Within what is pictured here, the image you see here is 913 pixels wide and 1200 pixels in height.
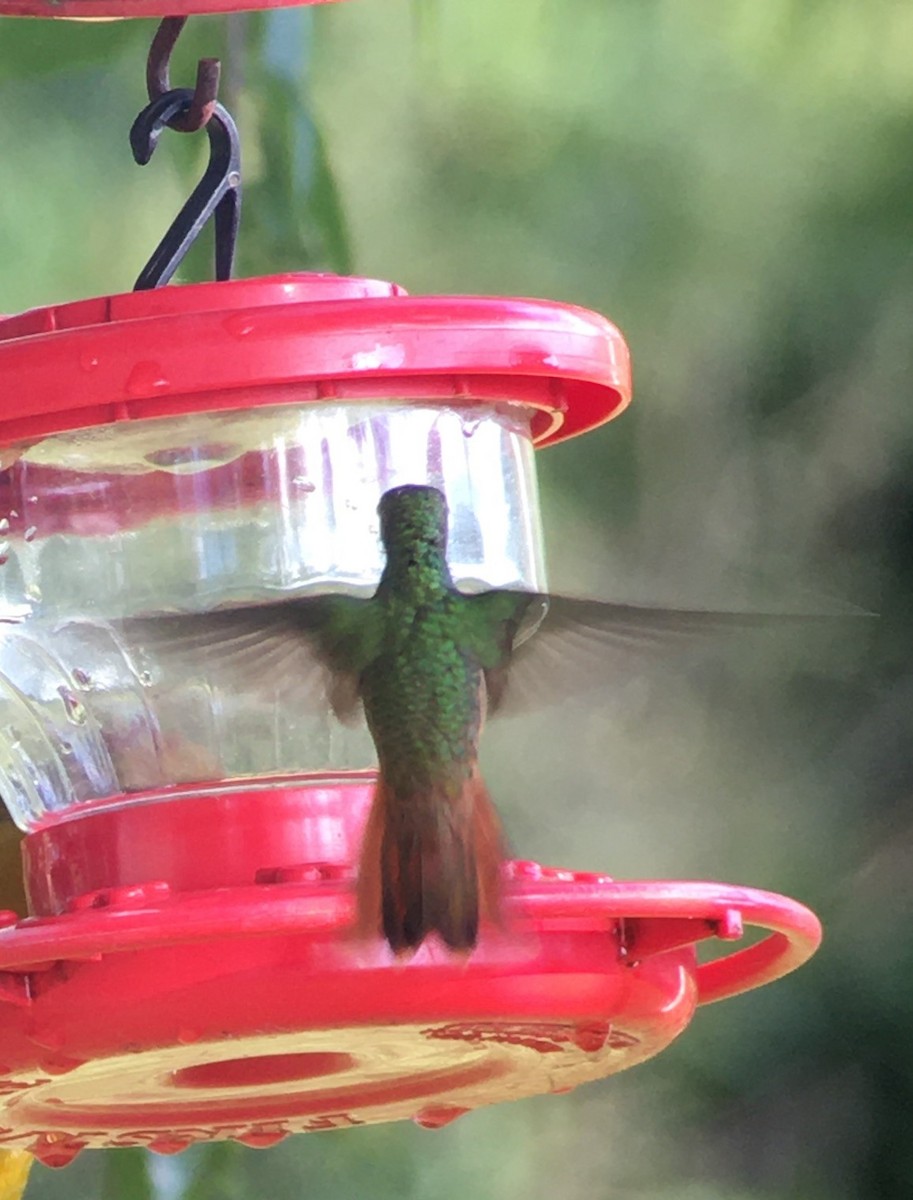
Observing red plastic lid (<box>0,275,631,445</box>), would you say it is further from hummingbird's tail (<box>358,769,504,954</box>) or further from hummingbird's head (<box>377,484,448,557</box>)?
hummingbird's tail (<box>358,769,504,954</box>)

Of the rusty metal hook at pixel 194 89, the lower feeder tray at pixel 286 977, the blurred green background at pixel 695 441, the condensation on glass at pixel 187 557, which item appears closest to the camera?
the lower feeder tray at pixel 286 977

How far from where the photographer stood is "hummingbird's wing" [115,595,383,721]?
1.93 meters

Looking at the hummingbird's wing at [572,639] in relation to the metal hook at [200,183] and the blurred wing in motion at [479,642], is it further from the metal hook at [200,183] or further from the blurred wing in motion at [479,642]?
the metal hook at [200,183]

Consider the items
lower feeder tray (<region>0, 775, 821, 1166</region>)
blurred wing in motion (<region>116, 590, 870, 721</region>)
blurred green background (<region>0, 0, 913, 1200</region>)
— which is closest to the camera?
lower feeder tray (<region>0, 775, 821, 1166</region>)

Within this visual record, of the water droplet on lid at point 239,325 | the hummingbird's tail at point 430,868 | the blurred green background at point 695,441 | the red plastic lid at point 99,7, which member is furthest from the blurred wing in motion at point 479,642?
the blurred green background at point 695,441

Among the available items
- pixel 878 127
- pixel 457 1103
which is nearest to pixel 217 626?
pixel 457 1103

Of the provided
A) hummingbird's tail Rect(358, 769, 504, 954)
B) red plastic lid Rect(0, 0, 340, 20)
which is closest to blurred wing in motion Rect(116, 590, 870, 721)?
hummingbird's tail Rect(358, 769, 504, 954)

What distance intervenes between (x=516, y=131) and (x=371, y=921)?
115 inches

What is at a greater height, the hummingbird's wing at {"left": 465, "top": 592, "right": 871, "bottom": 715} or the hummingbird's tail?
the hummingbird's wing at {"left": 465, "top": 592, "right": 871, "bottom": 715}

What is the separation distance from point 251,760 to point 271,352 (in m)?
0.52

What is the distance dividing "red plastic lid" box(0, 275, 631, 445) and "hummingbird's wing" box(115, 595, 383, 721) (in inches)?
7.4

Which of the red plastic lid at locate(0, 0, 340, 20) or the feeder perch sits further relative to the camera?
the red plastic lid at locate(0, 0, 340, 20)

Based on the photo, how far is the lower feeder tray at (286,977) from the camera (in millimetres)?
1839

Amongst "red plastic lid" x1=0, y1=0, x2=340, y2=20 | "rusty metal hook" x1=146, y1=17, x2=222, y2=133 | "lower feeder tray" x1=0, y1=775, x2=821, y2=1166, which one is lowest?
"lower feeder tray" x1=0, y1=775, x2=821, y2=1166
